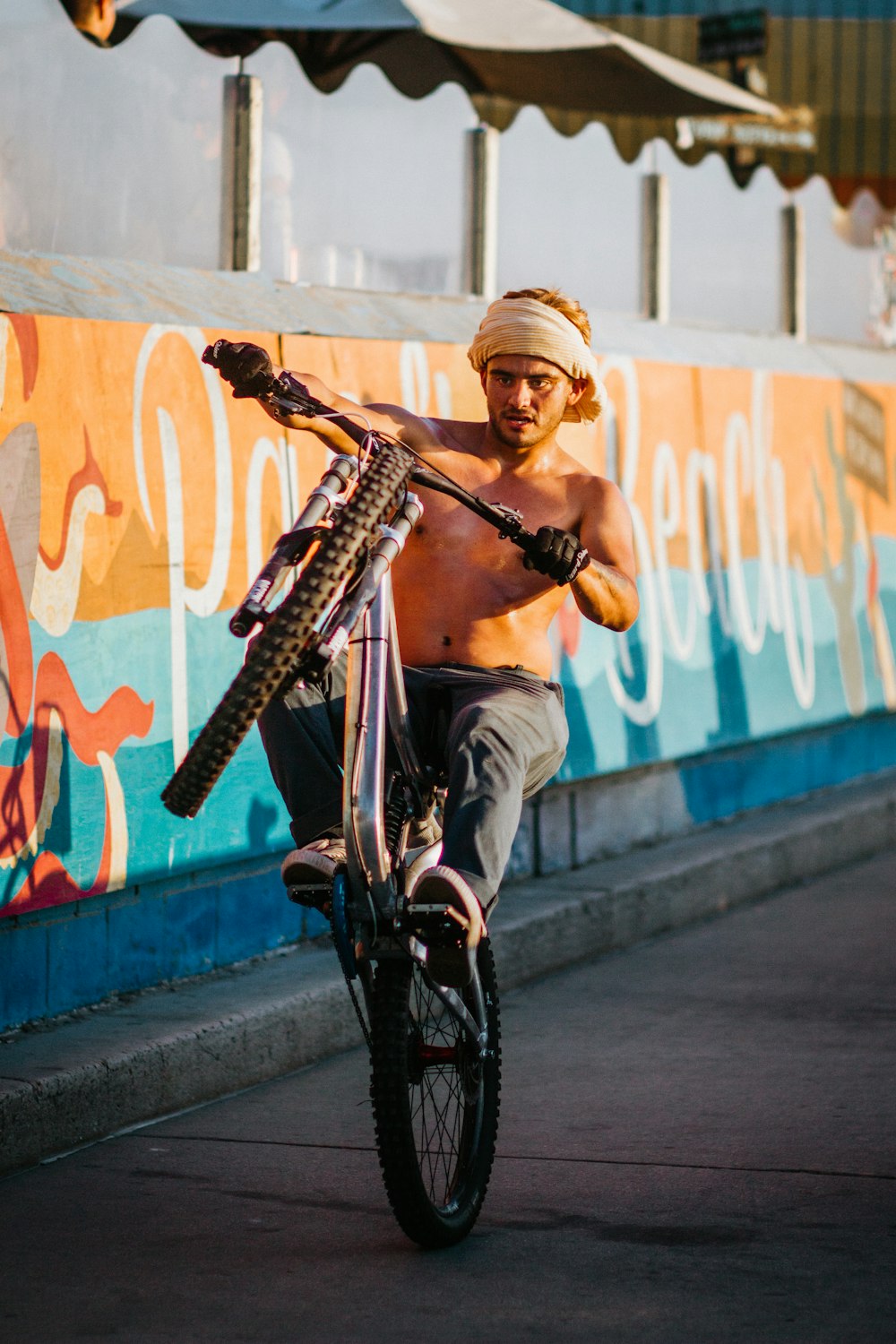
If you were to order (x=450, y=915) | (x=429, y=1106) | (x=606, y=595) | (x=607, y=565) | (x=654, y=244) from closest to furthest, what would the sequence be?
(x=450, y=915), (x=429, y=1106), (x=606, y=595), (x=607, y=565), (x=654, y=244)

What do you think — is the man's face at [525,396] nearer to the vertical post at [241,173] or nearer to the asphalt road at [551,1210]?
the asphalt road at [551,1210]

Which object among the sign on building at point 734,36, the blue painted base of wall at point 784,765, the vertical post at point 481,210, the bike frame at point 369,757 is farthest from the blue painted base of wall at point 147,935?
the sign on building at point 734,36

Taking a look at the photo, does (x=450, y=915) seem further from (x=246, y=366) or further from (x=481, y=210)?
(x=481, y=210)

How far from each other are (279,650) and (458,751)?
0.65 m

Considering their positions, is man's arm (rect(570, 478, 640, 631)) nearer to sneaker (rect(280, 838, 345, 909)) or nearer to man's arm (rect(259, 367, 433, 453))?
man's arm (rect(259, 367, 433, 453))

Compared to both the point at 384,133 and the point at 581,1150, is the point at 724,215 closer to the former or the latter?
the point at 384,133

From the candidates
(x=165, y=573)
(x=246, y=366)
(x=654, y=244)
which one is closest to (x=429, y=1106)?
(x=246, y=366)

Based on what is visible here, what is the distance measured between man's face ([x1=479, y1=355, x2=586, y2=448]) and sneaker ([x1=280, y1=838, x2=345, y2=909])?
109 cm

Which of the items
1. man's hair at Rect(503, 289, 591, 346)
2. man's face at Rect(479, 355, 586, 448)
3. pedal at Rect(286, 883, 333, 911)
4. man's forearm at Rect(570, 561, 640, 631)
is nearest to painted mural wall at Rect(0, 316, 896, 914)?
man's face at Rect(479, 355, 586, 448)

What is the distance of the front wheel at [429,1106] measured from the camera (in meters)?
4.17

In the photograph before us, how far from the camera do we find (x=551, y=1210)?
464cm

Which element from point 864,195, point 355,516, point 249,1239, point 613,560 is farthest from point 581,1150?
point 864,195

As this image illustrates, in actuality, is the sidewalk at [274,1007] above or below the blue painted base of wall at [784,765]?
below

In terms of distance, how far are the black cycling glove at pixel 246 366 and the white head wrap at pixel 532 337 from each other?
705 mm
